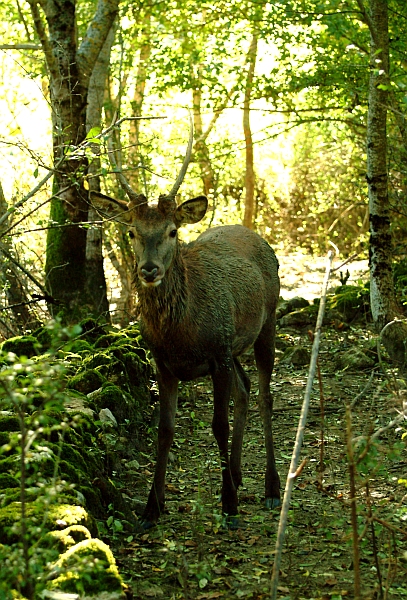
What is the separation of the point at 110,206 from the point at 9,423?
1992mm

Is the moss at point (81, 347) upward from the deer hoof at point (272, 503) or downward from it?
upward

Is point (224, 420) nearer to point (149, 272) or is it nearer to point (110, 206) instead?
point (149, 272)

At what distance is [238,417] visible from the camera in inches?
291

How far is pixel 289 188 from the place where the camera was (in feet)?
72.7

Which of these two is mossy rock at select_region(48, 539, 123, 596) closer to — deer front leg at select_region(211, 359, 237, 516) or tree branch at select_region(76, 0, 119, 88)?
deer front leg at select_region(211, 359, 237, 516)

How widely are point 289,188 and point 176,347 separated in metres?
16.3

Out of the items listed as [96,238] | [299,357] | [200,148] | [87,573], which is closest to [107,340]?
[96,238]

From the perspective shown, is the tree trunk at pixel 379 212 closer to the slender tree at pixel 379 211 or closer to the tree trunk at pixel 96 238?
the slender tree at pixel 379 211

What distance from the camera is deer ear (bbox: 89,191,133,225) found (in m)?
6.59

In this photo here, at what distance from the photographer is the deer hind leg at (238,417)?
7.07 metres

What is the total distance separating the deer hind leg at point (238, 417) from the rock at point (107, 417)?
41.0 inches

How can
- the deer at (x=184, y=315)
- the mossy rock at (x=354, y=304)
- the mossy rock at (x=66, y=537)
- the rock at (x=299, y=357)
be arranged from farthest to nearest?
the mossy rock at (x=354, y=304) < the rock at (x=299, y=357) < the deer at (x=184, y=315) < the mossy rock at (x=66, y=537)

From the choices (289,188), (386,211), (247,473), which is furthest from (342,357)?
(289,188)

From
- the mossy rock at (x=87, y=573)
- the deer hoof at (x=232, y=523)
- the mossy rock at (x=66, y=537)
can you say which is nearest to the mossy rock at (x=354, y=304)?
the deer hoof at (x=232, y=523)
